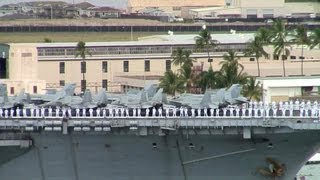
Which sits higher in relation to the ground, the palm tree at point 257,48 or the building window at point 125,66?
the palm tree at point 257,48

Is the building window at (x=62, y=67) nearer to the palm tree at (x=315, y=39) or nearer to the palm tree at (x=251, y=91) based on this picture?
the palm tree at (x=315, y=39)

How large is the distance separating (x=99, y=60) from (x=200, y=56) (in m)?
8.32

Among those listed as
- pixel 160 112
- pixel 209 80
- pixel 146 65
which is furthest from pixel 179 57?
pixel 160 112

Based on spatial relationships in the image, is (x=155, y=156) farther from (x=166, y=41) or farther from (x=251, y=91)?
(x=166, y=41)

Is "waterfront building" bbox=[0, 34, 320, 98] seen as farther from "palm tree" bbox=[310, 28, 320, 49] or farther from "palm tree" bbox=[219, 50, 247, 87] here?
"palm tree" bbox=[219, 50, 247, 87]

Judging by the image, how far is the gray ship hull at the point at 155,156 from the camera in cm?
5488

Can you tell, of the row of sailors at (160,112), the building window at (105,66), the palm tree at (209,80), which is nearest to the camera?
the row of sailors at (160,112)

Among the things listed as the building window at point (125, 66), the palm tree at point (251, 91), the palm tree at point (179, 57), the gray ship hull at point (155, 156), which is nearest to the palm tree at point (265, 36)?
the palm tree at point (179, 57)

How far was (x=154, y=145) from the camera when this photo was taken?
181 ft

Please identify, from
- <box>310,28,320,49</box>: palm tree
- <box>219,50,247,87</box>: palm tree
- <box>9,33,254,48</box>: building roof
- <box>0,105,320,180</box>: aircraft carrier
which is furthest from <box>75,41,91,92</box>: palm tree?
<box>0,105,320,180</box>: aircraft carrier

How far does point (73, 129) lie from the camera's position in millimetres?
54781

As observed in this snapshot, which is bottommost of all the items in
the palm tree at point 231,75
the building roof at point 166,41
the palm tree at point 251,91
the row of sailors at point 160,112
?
the palm tree at point 251,91

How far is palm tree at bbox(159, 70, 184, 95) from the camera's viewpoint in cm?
9125

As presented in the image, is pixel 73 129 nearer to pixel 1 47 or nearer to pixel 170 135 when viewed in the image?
pixel 170 135
